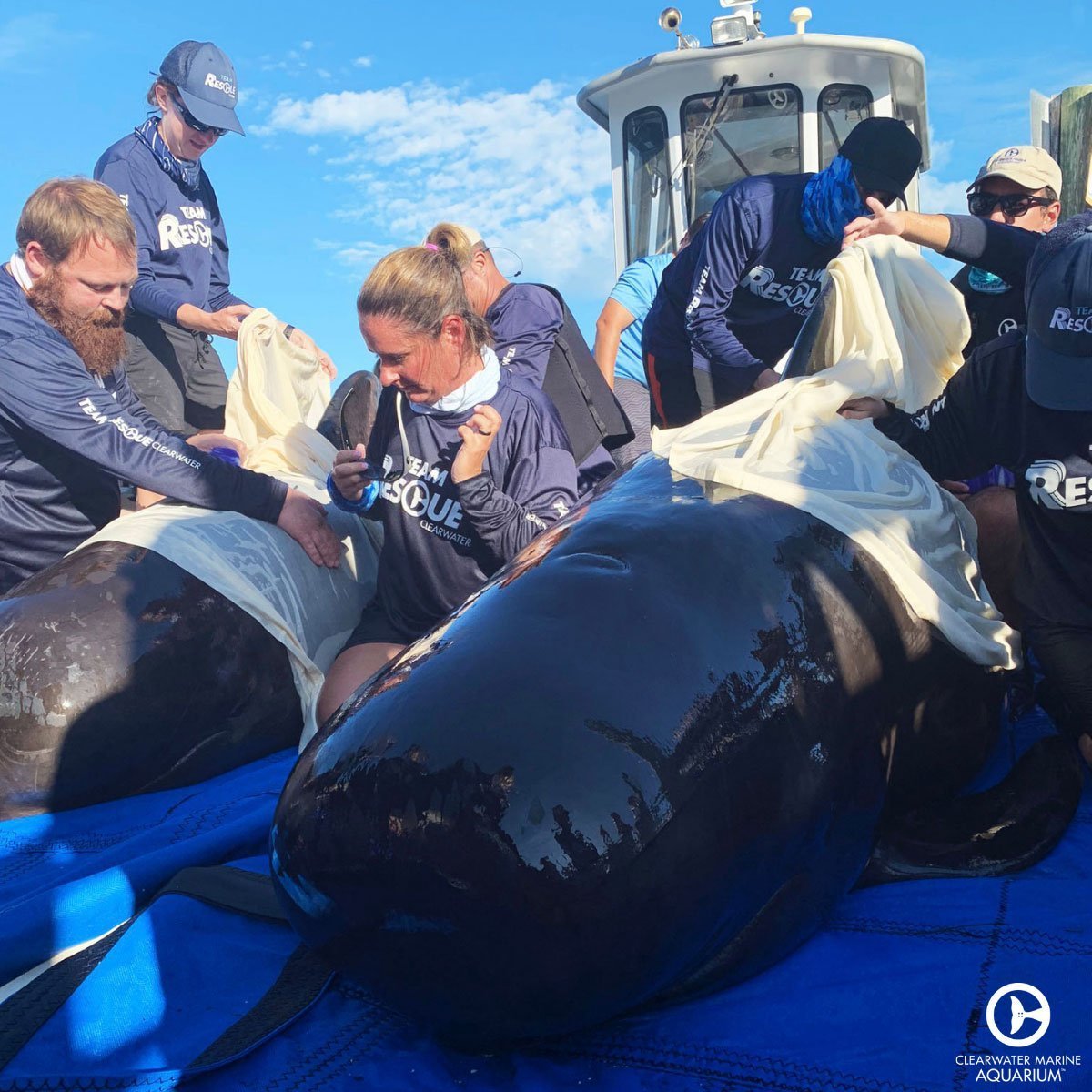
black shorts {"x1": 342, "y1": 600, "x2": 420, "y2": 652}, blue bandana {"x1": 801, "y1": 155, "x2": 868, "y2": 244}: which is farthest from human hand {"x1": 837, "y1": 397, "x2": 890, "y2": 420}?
black shorts {"x1": 342, "y1": 600, "x2": 420, "y2": 652}

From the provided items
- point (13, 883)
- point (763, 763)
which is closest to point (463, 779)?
point (763, 763)

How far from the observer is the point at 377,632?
382cm

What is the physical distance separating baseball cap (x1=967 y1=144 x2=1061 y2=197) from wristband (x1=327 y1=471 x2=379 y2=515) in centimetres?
280

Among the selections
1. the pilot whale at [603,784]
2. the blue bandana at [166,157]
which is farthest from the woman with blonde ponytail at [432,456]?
the blue bandana at [166,157]

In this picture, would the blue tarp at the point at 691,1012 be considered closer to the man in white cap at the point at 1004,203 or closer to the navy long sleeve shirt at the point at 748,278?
the man in white cap at the point at 1004,203

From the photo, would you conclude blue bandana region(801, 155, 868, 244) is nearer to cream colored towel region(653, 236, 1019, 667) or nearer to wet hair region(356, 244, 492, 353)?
cream colored towel region(653, 236, 1019, 667)

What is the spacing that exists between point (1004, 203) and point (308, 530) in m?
A: 3.01

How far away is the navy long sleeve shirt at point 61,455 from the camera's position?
3912mm

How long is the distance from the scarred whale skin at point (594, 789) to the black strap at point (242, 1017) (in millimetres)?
219

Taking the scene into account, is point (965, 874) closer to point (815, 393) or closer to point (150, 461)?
point (815, 393)

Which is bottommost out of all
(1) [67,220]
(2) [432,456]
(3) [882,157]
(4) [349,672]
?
(4) [349,672]

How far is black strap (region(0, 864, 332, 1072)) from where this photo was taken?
2.07 meters

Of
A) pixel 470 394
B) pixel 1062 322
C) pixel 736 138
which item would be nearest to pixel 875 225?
pixel 1062 322

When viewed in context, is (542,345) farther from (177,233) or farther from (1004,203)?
(177,233)
